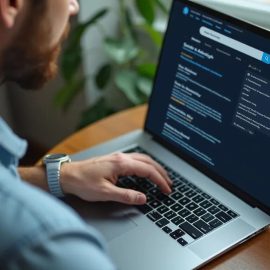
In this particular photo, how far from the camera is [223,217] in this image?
90cm

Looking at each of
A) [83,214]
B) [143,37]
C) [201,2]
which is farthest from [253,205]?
[143,37]

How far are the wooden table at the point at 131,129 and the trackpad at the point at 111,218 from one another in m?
0.16

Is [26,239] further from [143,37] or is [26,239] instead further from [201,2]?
[143,37]

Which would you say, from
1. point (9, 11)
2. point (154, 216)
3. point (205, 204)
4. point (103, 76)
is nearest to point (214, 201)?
point (205, 204)

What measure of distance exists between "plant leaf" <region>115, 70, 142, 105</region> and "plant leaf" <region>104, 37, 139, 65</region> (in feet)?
0.14

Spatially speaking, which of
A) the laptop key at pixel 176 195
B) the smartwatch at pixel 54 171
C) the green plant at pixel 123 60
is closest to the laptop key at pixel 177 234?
the laptop key at pixel 176 195

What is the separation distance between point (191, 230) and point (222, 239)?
0.05m

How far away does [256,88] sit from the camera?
91 cm

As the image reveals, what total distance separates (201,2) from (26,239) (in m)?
0.69

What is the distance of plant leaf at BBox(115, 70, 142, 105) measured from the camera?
5.45ft

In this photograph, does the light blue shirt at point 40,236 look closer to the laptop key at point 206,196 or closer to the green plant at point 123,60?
the laptop key at point 206,196

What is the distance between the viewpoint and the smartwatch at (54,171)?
38.9 inches

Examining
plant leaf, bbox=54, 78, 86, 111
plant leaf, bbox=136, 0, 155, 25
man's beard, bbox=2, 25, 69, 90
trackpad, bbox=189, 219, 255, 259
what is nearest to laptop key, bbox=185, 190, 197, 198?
trackpad, bbox=189, 219, 255, 259

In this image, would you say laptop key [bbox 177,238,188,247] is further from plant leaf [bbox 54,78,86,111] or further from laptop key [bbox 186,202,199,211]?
plant leaf [bbox 54,78,86,111]
